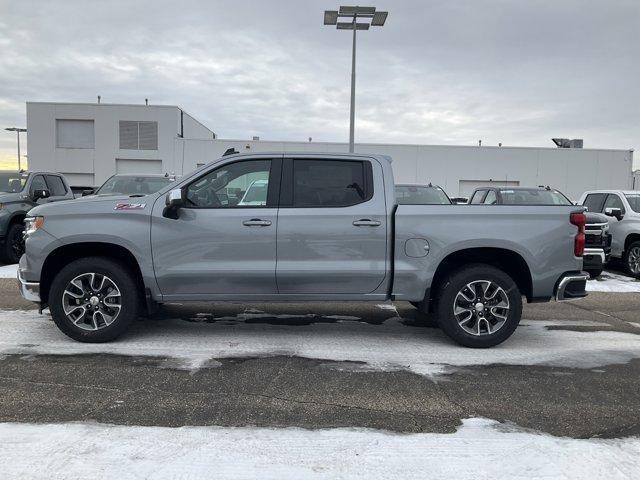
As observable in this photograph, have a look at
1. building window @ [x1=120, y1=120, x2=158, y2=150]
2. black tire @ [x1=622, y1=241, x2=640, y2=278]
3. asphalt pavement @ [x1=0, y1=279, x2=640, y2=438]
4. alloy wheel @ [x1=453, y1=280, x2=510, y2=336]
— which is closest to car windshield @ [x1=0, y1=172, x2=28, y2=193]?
asphalt pavement @ [x1=0, y1=279, x2=640, y2=438]

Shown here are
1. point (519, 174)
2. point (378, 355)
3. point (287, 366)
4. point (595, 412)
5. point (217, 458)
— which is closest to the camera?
point (217, 458)

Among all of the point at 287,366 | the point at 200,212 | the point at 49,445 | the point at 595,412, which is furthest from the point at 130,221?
the point at 595,412

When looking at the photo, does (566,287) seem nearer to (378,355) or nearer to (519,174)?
(378,355)

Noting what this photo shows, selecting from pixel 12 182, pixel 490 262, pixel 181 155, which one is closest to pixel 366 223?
pixel 490 262

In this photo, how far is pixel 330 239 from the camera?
→ 17.6ft

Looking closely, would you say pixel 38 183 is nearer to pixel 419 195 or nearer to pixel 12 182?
pixel 12 182

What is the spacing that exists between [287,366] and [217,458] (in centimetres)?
171

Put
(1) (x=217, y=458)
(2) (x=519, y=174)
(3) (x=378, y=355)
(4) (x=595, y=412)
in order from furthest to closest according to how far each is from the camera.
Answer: (2) (x=519, y=174) < (3) (x=378, y=355) < (4) (x=595, y=412) < (1) (x=217, y=458)

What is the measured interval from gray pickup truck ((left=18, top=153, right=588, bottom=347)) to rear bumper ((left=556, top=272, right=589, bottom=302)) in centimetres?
1

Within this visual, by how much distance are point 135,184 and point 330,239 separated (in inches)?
289

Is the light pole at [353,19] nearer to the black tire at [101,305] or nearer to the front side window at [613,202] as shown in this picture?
the front side window at [613,202]

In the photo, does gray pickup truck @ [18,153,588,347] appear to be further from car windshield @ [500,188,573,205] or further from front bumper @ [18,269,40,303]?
car windshield @ [500,188,573,205]

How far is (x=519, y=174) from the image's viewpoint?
3416 centimetres

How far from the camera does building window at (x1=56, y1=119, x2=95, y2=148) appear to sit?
116ft
